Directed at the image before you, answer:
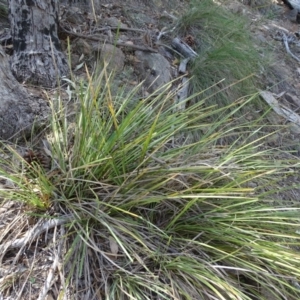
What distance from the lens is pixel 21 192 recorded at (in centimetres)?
222

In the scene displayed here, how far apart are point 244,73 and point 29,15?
6.33 ft

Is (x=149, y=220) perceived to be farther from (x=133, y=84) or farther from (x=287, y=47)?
(x=287, y=47)

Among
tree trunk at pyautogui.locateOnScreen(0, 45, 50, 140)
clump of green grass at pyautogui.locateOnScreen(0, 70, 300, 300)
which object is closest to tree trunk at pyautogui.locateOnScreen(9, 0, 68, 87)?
tree trunk at pyautogui.locateOnScreen(0, 45, 50, 140)

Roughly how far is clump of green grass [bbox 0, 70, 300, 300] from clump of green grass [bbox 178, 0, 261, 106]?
146 cm

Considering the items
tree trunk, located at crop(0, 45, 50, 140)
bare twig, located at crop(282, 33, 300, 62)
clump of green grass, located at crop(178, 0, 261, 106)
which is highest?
clump of green grass, located at crop(178, 0, 261, 106)

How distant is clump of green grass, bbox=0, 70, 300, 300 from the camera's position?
2117mm

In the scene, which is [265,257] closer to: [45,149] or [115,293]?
[115,293]

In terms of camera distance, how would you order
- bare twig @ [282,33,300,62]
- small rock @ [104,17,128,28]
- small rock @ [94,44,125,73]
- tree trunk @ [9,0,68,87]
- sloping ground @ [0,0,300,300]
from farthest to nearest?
bare twig @ [282,33,300,62] < small rock @ [104,17,128,28] < small rock @ [94,44,125,73] < tree trunk @ [9,0,68,87] < sloping ground @ [0,0,300,300]

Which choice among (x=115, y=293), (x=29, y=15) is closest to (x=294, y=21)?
(x=29, y=15)

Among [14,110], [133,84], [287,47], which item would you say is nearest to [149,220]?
[14,110]

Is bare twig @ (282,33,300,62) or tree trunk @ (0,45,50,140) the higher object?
bare twig @ (282,33,300,62)

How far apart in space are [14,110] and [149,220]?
40.6 inches

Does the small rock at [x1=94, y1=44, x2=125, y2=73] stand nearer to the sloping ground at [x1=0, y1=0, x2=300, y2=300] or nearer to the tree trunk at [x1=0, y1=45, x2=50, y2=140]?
the sloping ground at [x1=0, y1=0, x2=300, y2=300]

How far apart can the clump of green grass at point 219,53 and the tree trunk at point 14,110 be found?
1434 millimetres
